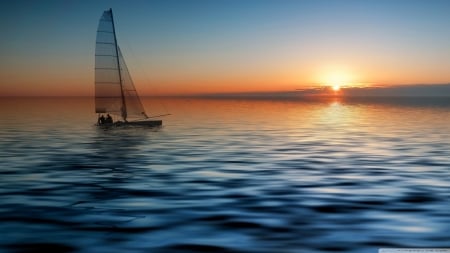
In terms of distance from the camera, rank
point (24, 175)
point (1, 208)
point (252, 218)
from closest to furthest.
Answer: point (252, 218)
point (1, 208)
point (24, 175)

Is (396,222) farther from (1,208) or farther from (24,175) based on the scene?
(24,175)

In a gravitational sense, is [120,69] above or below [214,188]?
above

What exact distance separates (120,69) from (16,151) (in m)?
28.2

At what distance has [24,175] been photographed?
76.8ft

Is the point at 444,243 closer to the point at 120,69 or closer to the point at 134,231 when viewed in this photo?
the point at 134,231

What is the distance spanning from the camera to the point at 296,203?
16.8 m

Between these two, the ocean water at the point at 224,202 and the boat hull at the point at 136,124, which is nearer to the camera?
the ocean water at the point at 224,202

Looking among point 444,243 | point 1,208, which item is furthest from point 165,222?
point 444,243

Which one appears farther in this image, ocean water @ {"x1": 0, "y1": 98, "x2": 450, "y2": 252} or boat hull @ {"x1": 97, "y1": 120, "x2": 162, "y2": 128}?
boat hull @ {"x1": 97, "y1": 120, "x2": 162, "y2": 128}

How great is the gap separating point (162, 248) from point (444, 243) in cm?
672

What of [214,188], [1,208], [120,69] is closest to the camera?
[1,208]

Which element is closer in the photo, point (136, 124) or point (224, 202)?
point (224, 202)

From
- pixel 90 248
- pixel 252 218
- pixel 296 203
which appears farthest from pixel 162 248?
pixel 296 203

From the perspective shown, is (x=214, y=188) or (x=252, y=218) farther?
(x=214, y=188)
